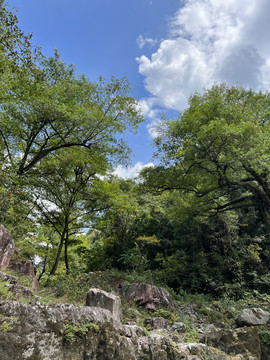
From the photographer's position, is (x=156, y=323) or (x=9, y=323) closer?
(x=9, y=323)

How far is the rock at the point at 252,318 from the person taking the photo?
22.6 feet

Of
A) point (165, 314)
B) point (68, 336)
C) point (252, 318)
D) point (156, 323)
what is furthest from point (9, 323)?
point (252, 318)

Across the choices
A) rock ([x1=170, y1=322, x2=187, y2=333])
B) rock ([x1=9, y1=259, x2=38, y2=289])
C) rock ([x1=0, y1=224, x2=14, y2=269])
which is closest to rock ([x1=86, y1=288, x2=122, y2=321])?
rock ([x1=170, y1=322, x2=187, y2=333])

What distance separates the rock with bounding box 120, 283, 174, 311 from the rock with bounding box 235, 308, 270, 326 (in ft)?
8.51

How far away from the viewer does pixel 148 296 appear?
871 cm

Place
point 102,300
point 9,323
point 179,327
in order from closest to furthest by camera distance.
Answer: point 9,323, point 102,300, point 179,327

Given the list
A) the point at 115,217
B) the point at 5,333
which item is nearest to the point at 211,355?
the point at 5,333

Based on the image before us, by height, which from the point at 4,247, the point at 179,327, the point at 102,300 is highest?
the point at 4,247

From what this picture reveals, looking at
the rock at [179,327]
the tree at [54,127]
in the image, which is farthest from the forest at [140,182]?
the rock at [179,327]

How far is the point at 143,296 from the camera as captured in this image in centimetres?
869

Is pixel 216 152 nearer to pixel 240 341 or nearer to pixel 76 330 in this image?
pixel 240 341

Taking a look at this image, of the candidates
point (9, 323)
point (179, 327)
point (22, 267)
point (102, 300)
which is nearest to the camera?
point (9, 323)

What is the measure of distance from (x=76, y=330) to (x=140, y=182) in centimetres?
1127

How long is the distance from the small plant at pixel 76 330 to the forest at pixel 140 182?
488 centimetres
